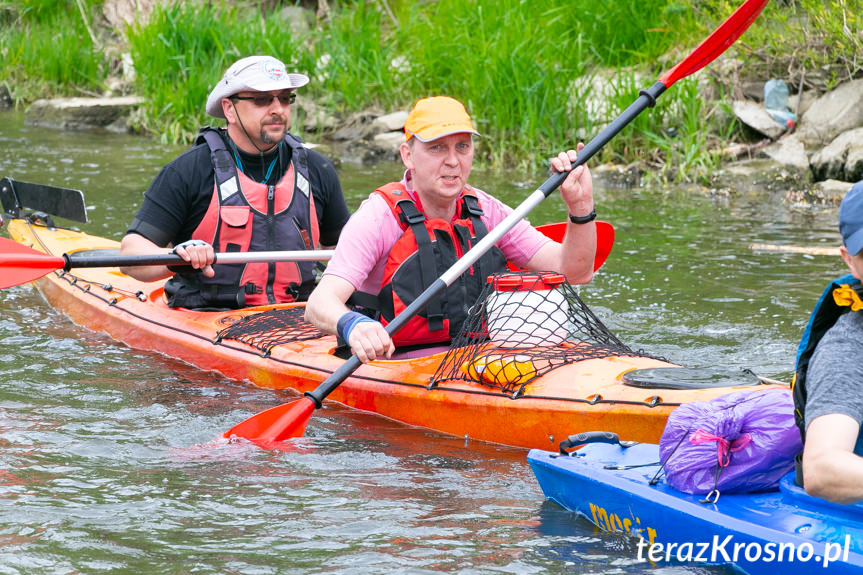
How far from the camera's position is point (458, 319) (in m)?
4.04

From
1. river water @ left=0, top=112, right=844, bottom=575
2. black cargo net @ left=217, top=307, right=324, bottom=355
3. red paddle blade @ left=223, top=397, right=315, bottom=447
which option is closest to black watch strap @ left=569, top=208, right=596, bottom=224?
river water @ left=0, top=112, right=844, bottom=575

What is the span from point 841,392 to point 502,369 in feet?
5.56

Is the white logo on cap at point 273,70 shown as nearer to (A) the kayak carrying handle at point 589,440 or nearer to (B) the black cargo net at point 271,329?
(B) the black cargo net at point 271,329

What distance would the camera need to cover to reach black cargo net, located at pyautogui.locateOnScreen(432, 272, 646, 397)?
3.74 metres

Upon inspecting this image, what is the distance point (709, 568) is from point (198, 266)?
101 inches

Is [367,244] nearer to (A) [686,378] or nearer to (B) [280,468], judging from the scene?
(B) [280,468]

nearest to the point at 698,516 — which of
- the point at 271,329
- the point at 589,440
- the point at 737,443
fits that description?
the point at 737,443

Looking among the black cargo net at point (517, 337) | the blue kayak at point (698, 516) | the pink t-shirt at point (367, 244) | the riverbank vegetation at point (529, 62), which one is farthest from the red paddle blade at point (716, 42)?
the riverbank vegetation at point (529, 62)

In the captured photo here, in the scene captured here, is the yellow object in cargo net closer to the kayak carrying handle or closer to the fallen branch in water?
the kayak carrying handle

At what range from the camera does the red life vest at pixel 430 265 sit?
393 cm

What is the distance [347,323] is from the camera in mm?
3594

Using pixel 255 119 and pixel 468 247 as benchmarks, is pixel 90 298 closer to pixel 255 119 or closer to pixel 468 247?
pixel 255 119

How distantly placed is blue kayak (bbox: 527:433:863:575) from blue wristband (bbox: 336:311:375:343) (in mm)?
770

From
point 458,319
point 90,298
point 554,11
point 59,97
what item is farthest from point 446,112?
point 59,97
